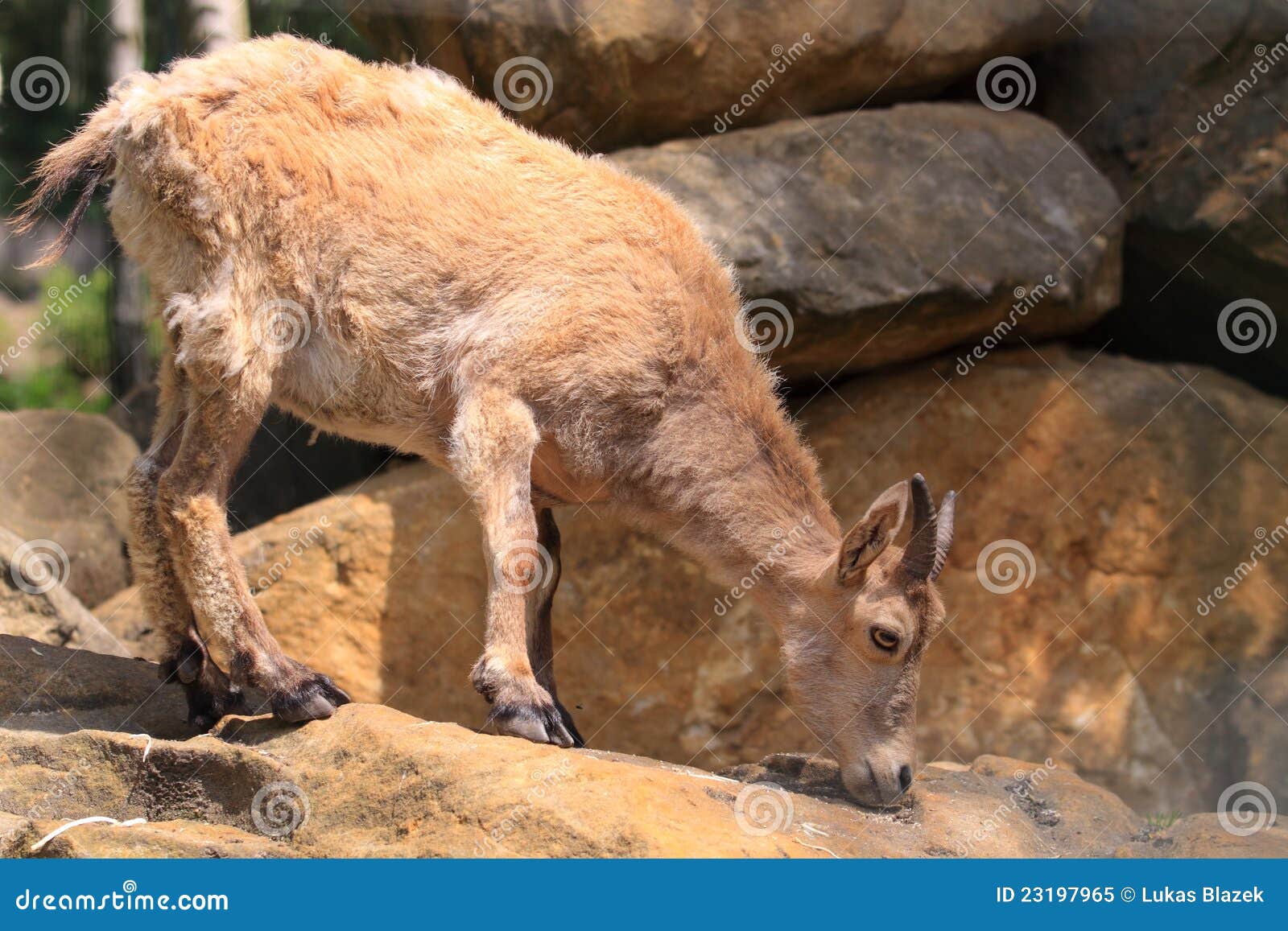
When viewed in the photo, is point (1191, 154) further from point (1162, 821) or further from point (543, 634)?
point (543, 634)

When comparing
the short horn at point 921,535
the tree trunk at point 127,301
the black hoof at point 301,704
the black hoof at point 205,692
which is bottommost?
the tree trunk at point 127,301

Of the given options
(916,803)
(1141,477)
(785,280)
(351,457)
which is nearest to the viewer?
(916,803)

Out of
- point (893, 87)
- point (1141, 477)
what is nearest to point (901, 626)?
point (1141, 477)

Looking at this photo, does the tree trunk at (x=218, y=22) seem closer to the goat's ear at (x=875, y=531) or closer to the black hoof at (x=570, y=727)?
the black hoof at (x=570, y=727)

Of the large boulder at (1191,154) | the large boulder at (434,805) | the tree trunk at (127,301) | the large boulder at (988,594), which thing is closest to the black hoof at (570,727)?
the large boulder at (434,805)

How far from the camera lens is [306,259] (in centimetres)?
685

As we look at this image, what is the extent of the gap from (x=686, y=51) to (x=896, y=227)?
211 centimetres

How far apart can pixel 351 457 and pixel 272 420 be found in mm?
749

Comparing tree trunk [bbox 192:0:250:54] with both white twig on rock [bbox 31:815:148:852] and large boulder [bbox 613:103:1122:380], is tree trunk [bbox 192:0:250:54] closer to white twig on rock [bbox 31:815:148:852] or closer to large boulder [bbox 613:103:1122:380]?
large boulder [bbox 613:103:1122:380]

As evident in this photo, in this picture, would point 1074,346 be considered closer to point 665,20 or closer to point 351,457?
point 665,20

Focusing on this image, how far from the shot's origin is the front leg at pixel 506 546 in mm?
6262

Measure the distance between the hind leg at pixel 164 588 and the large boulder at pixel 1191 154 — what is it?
7976 millimetres

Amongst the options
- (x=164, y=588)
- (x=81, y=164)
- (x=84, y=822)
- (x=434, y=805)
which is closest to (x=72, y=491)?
(x=164, y=588)

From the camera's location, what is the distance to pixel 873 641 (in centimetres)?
687
